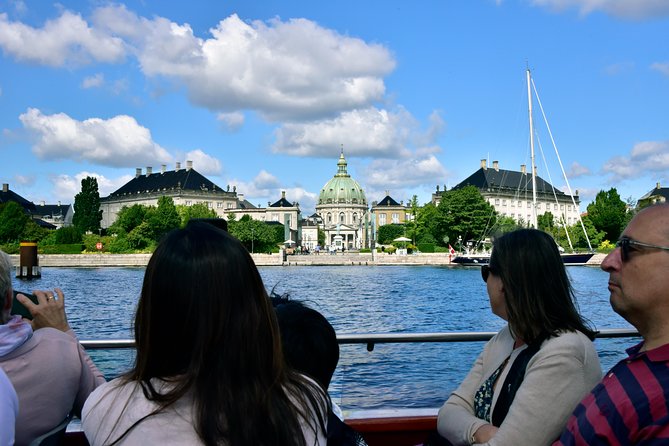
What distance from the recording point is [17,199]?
126438 millimetres

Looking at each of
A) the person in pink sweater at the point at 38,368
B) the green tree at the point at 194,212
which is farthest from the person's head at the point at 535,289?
the green tree at the point at 194,212

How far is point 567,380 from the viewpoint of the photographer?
7.93 feet

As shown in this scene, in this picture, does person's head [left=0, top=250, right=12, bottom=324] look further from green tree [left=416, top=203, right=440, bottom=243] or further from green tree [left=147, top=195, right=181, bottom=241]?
green tree [left=416, top=203, right=440, bottom=243]

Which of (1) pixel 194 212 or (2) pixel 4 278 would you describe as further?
(1) pixel 194 212

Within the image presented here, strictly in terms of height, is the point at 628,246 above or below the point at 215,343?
above

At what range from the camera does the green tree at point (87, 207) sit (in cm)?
10275

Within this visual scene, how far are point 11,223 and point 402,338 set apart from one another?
94.5 m

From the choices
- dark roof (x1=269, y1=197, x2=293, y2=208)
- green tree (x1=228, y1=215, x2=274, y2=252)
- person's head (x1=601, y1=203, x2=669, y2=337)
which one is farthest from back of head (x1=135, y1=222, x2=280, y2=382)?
dark roof (x1=269, y1=197, x2=293, y2=208)

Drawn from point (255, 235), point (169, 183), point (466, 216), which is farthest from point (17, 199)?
point (466, 216)

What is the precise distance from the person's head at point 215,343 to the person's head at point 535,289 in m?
1.27

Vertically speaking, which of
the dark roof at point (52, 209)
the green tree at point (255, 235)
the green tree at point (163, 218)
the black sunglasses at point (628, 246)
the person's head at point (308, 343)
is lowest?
the person's head at point (308, 343)

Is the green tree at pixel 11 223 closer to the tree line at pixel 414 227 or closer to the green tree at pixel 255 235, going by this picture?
the tree line at pixel 414 227

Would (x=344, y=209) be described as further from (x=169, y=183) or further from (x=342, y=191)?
(x=169, y=183)

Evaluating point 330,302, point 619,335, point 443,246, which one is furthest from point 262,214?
point 619,335
